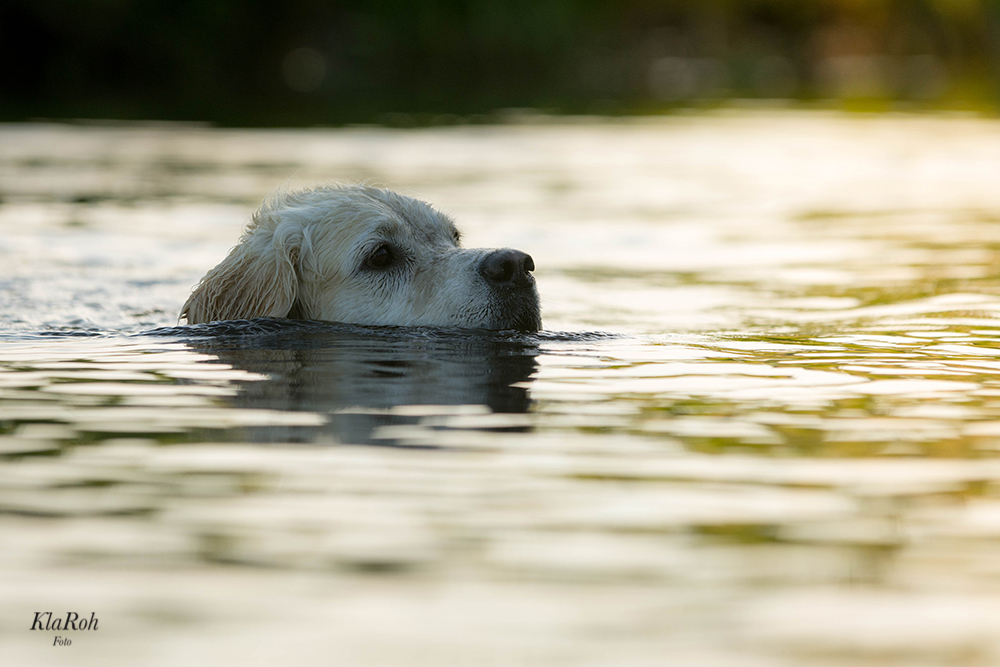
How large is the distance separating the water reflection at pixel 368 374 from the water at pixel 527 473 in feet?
0.09

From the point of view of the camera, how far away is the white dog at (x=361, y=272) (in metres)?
7.66

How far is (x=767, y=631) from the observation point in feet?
11.2

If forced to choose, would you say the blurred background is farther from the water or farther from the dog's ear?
the dog's ear

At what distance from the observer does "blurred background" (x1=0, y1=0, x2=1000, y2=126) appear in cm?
3662

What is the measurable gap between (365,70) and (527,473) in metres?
56.4

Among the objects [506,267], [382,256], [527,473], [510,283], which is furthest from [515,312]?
[527,473]

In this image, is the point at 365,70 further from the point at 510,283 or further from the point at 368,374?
the point at 368,374

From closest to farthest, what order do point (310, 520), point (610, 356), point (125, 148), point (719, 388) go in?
point (310, 520) → point (719, 388) → point (610, 356) → point (125, 148)

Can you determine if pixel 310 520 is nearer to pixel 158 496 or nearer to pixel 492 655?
pixel 158 496

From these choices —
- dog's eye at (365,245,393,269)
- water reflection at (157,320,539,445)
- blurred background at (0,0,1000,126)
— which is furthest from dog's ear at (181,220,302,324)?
blurred background at (0,0,1000,126)

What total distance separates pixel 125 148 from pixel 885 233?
13.7m

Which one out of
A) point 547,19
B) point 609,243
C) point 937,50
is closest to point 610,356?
point 609,243

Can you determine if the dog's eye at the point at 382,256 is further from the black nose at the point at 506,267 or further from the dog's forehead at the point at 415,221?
the black nose at the point at 506,267

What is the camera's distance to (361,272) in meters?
8.13
